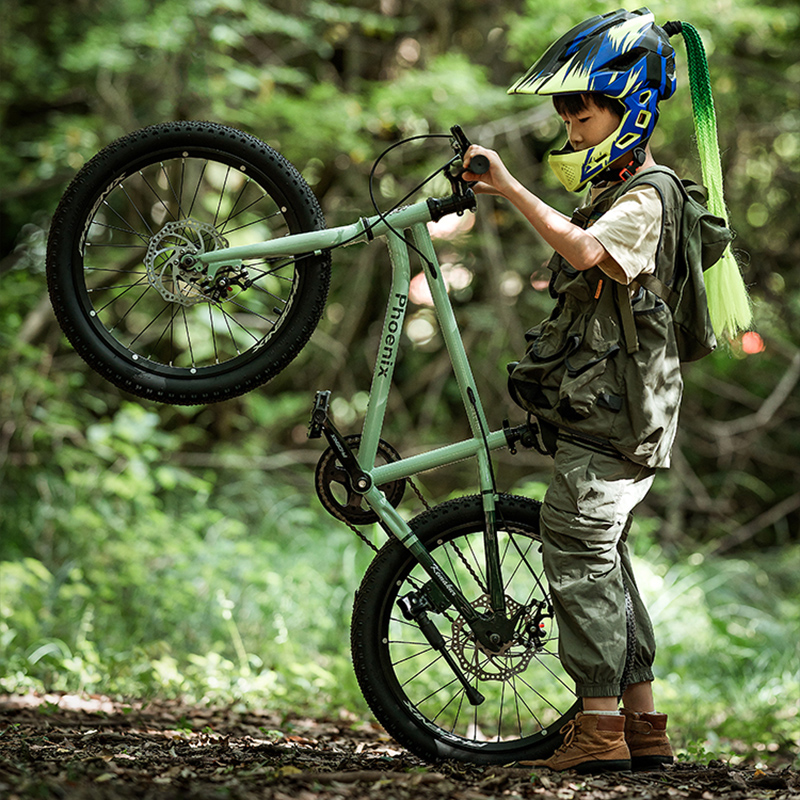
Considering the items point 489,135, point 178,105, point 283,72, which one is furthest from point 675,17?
point 178,105

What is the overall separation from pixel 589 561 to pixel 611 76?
137 cm

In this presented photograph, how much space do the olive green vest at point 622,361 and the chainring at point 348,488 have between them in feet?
1.88

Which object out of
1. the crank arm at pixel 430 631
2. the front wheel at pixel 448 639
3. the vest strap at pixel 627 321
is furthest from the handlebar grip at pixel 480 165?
the crank arm at pixel 430 631

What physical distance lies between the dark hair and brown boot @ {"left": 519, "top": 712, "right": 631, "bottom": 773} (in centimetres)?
173

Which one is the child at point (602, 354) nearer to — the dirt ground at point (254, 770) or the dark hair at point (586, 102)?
the dark hair at point (586, 102)

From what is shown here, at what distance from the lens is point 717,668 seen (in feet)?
16.0

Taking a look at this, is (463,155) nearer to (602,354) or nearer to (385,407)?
(602,354)

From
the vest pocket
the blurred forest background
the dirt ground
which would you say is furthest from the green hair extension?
the dirt ground

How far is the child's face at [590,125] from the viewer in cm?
259

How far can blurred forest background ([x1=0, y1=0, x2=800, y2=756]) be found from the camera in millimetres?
4523

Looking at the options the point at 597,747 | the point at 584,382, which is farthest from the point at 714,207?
the point at 597,747

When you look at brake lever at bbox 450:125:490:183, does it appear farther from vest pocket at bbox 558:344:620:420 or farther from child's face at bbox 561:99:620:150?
vest pocket at bbox 558:344:620:420

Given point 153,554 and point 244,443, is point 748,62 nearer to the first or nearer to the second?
point 244,443

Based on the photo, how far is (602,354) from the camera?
251 centimetres
